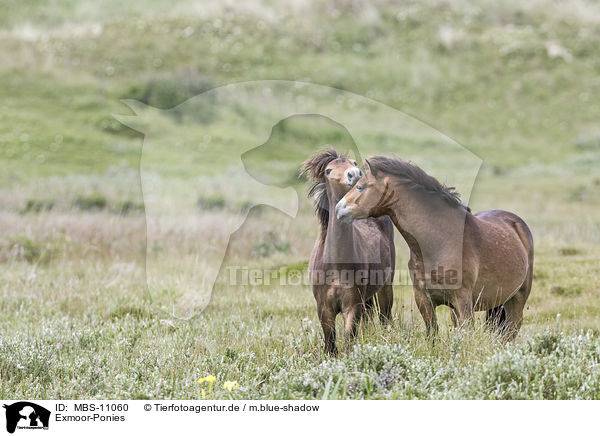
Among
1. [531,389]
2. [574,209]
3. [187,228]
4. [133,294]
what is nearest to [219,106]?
[187,228]

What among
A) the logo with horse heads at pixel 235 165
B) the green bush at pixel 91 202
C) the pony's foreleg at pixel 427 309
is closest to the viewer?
the pony's foreleg at pixel 427 309

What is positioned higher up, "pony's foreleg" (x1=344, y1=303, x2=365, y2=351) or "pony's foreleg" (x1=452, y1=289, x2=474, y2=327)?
"pony's foreleg" (x1=452, y1=289, x2=474, y2=327)

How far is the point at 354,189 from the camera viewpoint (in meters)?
5.65

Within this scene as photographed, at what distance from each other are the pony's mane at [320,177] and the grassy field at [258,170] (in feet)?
4.00

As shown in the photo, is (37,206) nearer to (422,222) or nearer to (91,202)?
(91,202)

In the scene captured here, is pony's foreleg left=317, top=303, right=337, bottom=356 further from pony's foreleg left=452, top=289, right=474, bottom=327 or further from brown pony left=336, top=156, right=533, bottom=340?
pony's foreleg left=452, top=289, right=474, bottom=327

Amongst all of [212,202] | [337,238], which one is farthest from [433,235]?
[212,202]

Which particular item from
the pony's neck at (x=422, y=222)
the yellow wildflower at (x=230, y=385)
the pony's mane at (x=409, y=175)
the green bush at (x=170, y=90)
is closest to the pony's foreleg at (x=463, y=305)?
the pony's neck at (x=422, y=222)

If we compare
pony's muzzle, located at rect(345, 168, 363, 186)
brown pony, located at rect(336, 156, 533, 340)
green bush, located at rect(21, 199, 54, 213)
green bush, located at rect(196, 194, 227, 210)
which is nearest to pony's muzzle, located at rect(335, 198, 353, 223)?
brown pony, located at rect(336, 156, 533, 340)

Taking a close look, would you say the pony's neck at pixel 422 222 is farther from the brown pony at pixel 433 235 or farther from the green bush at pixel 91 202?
the green bush at pixel 91 202

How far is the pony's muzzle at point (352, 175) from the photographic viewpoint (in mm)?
5734

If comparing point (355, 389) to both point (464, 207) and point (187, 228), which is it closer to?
point (464, 207)

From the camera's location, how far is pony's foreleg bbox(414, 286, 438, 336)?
5949mm
